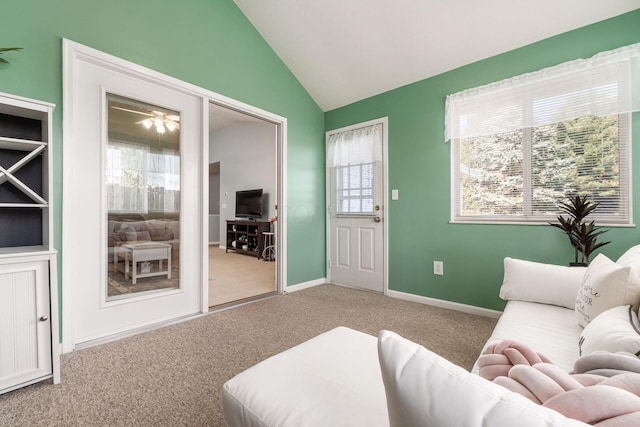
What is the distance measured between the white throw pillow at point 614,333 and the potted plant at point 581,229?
1182 mm

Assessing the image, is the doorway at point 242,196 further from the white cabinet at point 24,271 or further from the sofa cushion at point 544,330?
the sofa cushion at point 544,330

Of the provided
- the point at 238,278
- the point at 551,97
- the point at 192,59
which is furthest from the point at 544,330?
the point at 238,278

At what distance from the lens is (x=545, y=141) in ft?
7.80

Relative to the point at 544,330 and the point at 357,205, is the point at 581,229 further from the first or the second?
the point at 357,205

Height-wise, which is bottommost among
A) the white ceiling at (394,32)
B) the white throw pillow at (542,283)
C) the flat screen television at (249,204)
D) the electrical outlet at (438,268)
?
the electrical outlet at (438,268)

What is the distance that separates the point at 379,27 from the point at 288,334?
114 inches

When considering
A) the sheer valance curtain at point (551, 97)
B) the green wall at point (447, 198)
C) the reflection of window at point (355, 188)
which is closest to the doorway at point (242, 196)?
the reflection of window at point (355, 188)

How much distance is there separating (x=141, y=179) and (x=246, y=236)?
4003mm

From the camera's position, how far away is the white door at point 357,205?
11.2ft

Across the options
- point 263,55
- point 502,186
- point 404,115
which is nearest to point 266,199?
point 263,55

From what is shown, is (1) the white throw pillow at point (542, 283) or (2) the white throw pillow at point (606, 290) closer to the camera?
(2) the white throw pillow at point (606, 290)

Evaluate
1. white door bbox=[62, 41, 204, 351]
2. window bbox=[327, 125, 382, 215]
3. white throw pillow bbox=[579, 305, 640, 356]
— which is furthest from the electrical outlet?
white door bbox=[62, 41, 204, 351]

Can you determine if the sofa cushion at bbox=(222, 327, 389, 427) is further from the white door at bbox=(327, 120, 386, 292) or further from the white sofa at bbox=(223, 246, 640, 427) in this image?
the white door at bbox=(327, 120, 386, 292)

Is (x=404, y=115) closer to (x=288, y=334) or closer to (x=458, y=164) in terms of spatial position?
(x=458, y=164)
